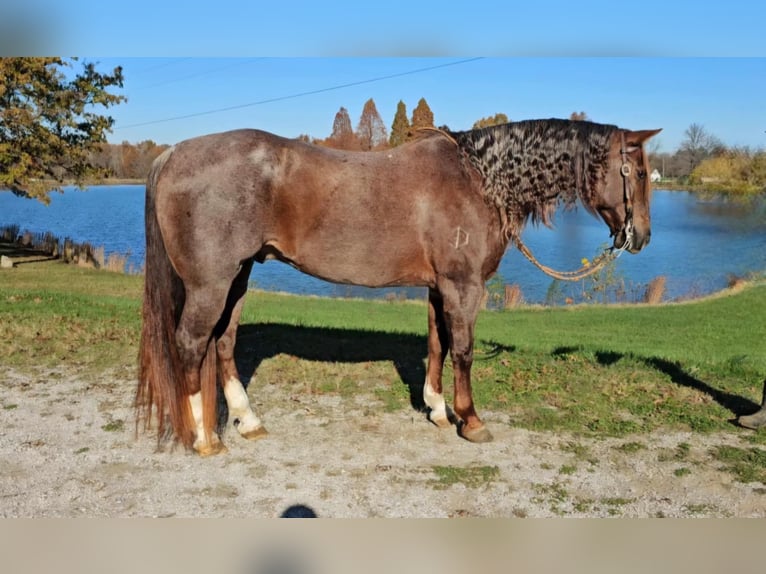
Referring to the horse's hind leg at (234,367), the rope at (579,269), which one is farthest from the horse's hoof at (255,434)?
the rope at (579,269)

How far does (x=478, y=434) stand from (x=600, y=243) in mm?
13036

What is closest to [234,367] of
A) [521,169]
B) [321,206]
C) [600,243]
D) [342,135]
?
[321,206]

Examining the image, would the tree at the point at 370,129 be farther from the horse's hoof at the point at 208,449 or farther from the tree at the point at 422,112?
the horse's hoof at the point at 208,449

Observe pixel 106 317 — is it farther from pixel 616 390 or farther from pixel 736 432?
pixel 736 432

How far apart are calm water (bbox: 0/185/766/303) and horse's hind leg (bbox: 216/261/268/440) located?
11462 millimetres

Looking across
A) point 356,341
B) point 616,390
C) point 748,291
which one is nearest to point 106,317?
point 356,341

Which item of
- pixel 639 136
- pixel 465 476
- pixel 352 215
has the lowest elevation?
pixel 465 476

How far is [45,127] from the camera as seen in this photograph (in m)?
16.3

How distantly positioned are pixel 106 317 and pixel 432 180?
217 inches

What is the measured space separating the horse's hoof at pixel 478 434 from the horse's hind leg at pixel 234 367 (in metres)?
1.46

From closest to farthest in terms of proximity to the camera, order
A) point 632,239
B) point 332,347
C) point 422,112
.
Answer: point 632,239
point 332,347
point 422,112

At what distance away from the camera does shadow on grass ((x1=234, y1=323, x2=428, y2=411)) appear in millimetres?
5815

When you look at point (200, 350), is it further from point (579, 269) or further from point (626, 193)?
point (626, 193)

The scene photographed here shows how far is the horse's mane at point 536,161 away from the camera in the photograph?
4.03 m
